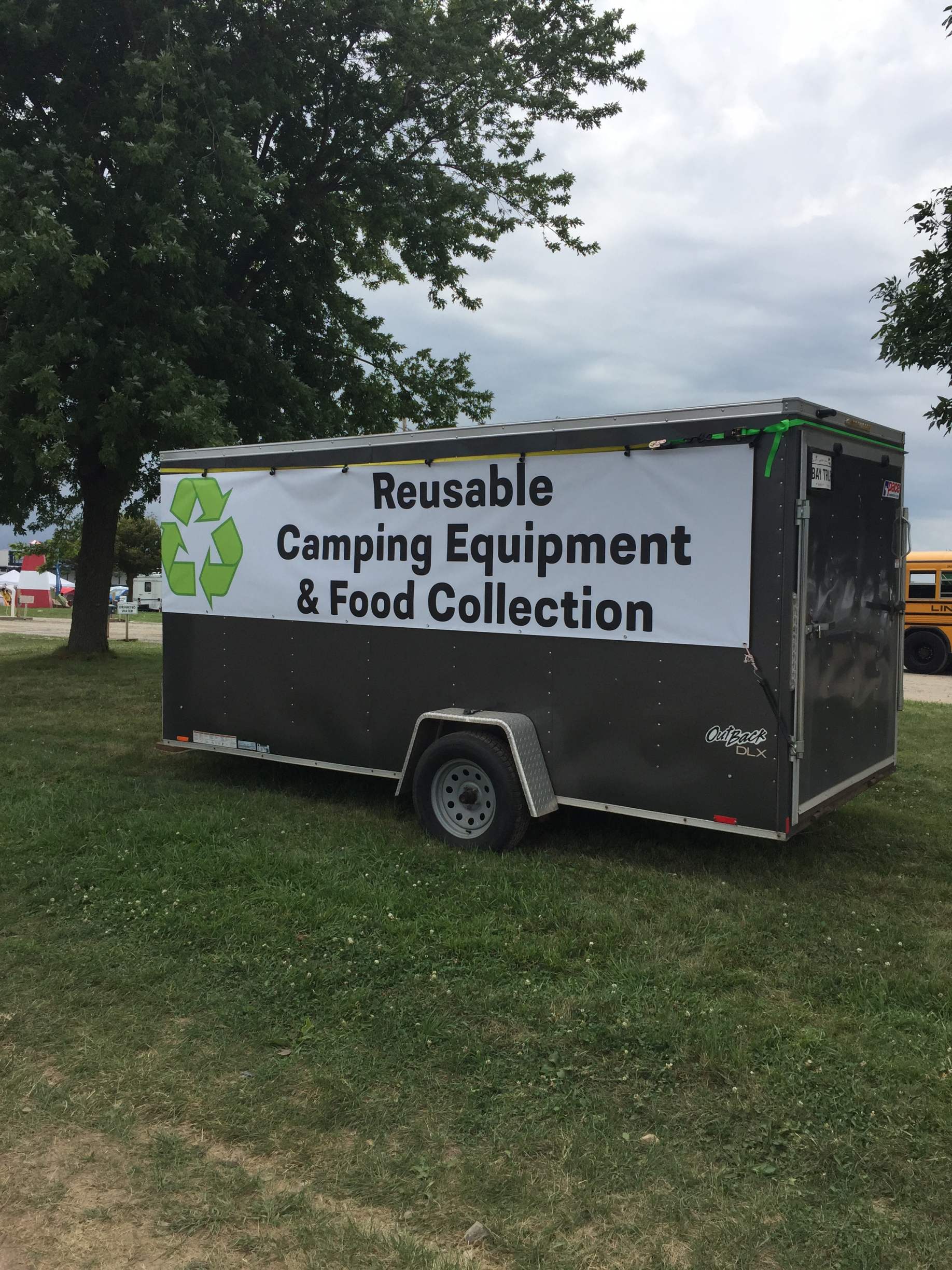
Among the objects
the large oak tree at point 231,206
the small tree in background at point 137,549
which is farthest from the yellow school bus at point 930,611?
the small tree in background at point 137,549

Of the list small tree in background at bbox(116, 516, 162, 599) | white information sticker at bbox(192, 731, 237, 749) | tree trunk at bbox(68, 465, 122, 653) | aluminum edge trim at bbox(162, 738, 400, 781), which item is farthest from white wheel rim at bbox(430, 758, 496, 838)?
small tree in background at bbox(116, 516, 162, 599)

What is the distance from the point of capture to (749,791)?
575cm

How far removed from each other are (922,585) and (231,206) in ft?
53.6

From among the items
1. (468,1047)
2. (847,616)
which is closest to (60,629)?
(847,616)

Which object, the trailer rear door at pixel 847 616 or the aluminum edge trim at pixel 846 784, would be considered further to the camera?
the aluminum edge trim at pixel 846 784

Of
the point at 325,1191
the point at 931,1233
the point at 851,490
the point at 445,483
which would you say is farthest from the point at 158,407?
the point at 931,1233

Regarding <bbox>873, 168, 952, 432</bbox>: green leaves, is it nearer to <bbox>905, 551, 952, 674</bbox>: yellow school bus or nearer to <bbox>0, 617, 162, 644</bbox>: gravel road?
<bbox>905, 551, 952, 674</bbox>: yellow school bus

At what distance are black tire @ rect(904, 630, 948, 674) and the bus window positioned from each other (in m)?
0.81

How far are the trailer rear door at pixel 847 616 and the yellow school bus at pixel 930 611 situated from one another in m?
15.4

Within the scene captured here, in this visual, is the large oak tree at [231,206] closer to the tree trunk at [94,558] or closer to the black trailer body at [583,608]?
the tree trunk at [94,558]

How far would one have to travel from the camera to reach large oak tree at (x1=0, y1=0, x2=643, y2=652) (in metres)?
13.8

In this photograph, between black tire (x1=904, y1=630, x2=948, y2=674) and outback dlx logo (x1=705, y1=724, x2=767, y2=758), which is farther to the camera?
black tire (x1=904, y1=630, x2=948, y2=674)

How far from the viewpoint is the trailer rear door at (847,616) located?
5.83 meters

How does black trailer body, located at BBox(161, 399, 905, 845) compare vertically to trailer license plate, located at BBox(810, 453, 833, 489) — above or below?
below
